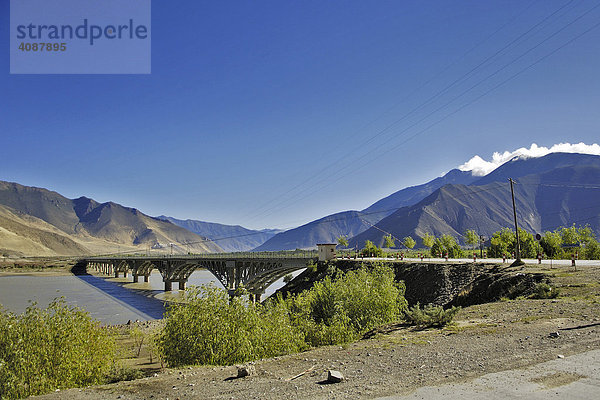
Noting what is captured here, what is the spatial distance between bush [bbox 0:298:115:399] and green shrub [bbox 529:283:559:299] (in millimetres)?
20438

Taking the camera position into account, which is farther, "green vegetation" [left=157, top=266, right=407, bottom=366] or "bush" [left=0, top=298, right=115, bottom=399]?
"green vegetation" [left=157, top=266, right=407, bottom=366]

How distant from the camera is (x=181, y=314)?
1569cm

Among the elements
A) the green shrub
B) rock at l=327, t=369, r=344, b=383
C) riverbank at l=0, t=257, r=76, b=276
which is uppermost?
rock at l=327, t=369, r=344, b=383

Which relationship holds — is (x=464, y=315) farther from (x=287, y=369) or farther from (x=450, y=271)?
(x=450, y=271)

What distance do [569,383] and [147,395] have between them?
30.0 ft

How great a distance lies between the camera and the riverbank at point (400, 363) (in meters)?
8.59

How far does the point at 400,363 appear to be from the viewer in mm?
10250

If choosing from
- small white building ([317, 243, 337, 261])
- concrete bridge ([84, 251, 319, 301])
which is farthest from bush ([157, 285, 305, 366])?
small white building ([317, 243, 337, 261])

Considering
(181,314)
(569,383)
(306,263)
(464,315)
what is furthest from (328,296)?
(306,263)

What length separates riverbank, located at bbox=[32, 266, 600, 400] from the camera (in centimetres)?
859

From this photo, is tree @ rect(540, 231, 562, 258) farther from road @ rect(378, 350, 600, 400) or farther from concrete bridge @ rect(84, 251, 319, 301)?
road @ rect(378, 350, 600, 400)

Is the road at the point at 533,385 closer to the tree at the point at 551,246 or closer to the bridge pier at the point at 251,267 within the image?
the bridge pier at the point at 251,267

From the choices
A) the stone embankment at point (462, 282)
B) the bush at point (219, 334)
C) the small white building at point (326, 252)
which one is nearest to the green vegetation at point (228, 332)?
the bush at point (219, 334)

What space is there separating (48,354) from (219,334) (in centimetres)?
555
